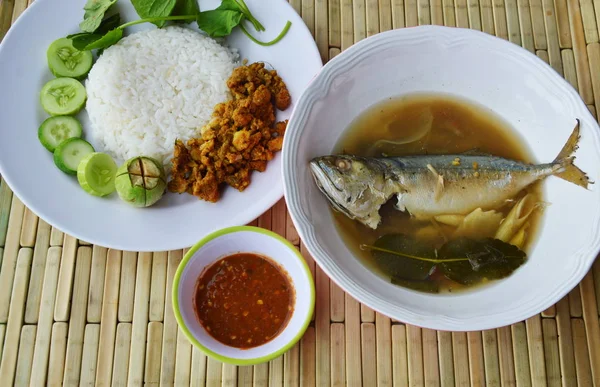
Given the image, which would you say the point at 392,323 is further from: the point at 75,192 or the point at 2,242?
the point at 2,242

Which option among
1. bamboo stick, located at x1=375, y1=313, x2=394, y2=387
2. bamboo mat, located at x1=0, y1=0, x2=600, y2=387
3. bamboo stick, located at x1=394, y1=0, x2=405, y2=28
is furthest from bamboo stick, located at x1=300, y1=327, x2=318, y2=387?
bamboo stick, located at x1=394, y1=0, x2=405, y2=28

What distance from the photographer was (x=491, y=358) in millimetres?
2062

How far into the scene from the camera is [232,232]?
1995 mm

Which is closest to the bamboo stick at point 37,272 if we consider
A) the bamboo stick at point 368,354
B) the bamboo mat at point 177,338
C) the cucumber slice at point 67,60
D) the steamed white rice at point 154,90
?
the bamboo mat at point 177,338

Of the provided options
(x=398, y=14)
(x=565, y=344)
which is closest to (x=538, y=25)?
(x=398, y=14)

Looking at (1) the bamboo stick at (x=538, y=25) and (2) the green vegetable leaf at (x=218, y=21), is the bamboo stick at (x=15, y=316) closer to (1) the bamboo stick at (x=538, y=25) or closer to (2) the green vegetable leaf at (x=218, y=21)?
(2) the green vegetable leaf at (x=218, y=21)

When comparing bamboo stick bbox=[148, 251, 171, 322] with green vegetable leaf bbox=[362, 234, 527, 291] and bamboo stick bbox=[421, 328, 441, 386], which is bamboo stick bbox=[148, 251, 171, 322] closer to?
green vegetable leaf bbox=[362, 234, 527, 291]

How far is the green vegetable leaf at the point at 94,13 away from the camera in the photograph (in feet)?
7.48

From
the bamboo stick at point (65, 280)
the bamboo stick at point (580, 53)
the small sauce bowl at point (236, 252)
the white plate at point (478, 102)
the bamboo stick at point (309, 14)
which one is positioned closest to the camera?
the white plate at point (478, 102)

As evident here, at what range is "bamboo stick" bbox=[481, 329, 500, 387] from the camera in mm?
2043

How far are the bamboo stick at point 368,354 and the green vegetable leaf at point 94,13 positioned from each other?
1.73 meters

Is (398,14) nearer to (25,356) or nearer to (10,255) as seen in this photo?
(10,255)

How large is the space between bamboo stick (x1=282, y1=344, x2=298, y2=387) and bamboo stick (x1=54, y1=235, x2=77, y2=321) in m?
0.77

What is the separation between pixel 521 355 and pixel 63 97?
225 centimetres
